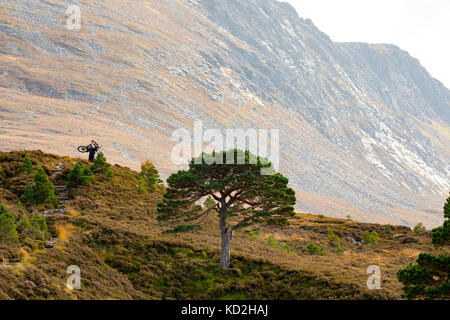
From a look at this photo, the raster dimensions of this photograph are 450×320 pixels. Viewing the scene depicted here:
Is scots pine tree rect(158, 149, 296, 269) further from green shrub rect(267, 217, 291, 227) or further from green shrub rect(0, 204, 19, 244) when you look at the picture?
green shrub rect(0, 204, 19, 244)

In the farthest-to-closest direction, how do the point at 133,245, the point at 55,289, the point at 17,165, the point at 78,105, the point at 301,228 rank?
the point at 78,105, the point at 301,228, the point at 17,165, the point at 133,245, the point at 55,289

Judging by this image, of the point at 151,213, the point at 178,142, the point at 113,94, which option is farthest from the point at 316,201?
the point at 151,213

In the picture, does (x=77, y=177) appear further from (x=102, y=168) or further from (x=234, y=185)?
(x=234, y=185)

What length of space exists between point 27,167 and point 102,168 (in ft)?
25.2

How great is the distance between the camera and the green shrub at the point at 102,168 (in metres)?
44.3

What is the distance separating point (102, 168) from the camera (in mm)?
44844

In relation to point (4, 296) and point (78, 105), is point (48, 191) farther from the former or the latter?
Result: point (78, 105)

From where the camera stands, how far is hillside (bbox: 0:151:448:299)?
70.4 feet

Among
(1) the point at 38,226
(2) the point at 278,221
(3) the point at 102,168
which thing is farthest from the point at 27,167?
(2) the point at 278,221

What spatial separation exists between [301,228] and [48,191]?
125 ft

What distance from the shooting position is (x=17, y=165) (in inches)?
1596

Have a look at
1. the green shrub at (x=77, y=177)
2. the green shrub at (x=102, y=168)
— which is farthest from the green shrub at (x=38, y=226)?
the green shrub at (x=102, y=168)

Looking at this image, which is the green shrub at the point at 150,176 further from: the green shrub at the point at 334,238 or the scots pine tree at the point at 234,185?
the green shrub at the point at 334,238

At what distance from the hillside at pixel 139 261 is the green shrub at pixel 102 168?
1.04 meters
